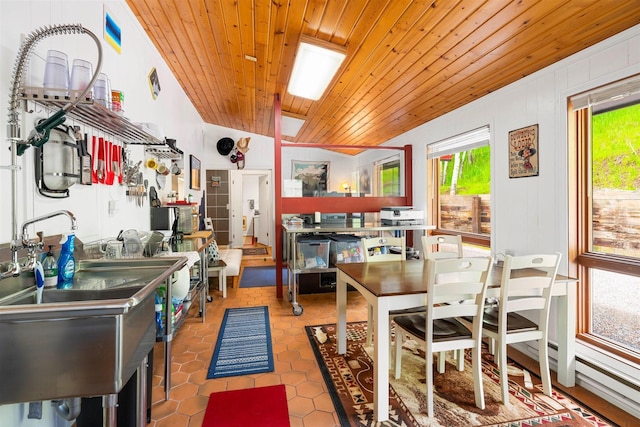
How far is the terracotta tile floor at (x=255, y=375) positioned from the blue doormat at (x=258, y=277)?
0.88m

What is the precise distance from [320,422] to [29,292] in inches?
60.3

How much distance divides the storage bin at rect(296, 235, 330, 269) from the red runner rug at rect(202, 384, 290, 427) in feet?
5.29

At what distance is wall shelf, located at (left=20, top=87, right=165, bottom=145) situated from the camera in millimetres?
1274

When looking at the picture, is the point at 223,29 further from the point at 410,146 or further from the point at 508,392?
the point at 508,392

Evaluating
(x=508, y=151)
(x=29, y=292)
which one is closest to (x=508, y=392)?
(x=508, y=151)

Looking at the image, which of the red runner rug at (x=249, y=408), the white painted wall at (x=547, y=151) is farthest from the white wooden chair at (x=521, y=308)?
the red runner rug at (x=249, y=408)

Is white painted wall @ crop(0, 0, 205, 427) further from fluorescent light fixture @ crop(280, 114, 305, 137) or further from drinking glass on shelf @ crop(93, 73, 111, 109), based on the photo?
fluorescent light fixture @ crop(280, 114, 305, 137)

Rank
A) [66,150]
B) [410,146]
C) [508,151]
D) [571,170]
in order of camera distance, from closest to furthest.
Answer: [66,150] → [571,170] → [508,151] → [410,146]

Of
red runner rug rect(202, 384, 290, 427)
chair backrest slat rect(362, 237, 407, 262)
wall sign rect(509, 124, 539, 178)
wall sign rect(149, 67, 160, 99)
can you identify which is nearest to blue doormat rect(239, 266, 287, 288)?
chair backrest slat rect(362, 237, 407, 262)

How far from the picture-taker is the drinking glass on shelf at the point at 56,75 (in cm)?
129

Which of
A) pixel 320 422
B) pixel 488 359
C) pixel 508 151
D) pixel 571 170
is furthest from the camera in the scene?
pixel 508 151

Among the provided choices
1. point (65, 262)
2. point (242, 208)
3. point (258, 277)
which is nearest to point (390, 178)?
point (258, 277)

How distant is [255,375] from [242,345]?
49 centimetres

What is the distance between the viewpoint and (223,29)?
2.44 m
